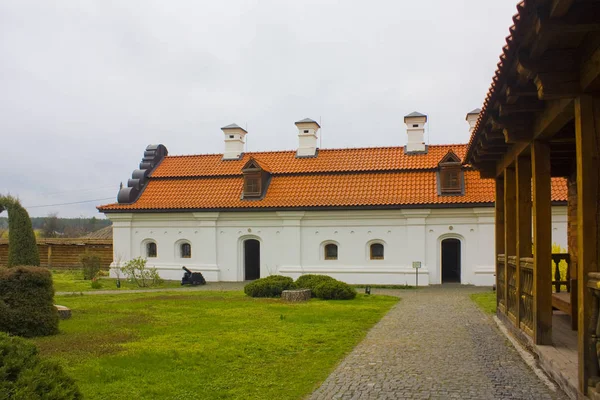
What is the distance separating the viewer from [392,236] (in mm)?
24328

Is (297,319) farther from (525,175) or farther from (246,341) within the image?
(525,175)

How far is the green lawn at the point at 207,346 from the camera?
7125 mm

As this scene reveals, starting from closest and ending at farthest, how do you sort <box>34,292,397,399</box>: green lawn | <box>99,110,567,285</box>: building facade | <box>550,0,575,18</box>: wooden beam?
<box>550,0,575,18</box>: wooden beam, <box>34,292,397,399</box>: green lawn, <box>99,110,567,285</box>: building facade

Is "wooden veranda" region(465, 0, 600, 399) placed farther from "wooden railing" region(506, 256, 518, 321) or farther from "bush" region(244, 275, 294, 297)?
"bush" region(244, 275, 294, 297)

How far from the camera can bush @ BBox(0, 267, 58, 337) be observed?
35.2ft

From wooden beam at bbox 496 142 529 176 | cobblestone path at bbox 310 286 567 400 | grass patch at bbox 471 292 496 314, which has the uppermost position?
wooden beam at bbox 496 142 529 176

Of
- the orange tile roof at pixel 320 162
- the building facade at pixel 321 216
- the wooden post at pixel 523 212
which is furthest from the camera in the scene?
the orange tile roof at pixel 320 162

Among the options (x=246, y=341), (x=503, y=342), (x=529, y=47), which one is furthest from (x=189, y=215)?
(x=529, y=47)

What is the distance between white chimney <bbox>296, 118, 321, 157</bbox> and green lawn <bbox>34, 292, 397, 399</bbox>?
13.2 metres

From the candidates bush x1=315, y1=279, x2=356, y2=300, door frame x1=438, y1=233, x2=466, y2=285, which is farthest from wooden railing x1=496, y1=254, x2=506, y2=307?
door frame x1=438, y1=233, x2=466, y2=285

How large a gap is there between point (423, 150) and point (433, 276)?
6.44 m

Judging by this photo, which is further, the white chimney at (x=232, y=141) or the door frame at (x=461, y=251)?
the white chimney at (x=232, y=141)

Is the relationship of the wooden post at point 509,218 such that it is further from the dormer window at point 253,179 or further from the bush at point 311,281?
the dormer window at point 253,179

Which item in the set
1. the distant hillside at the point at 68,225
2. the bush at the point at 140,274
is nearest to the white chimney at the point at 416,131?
the bush at the point at 140,274
